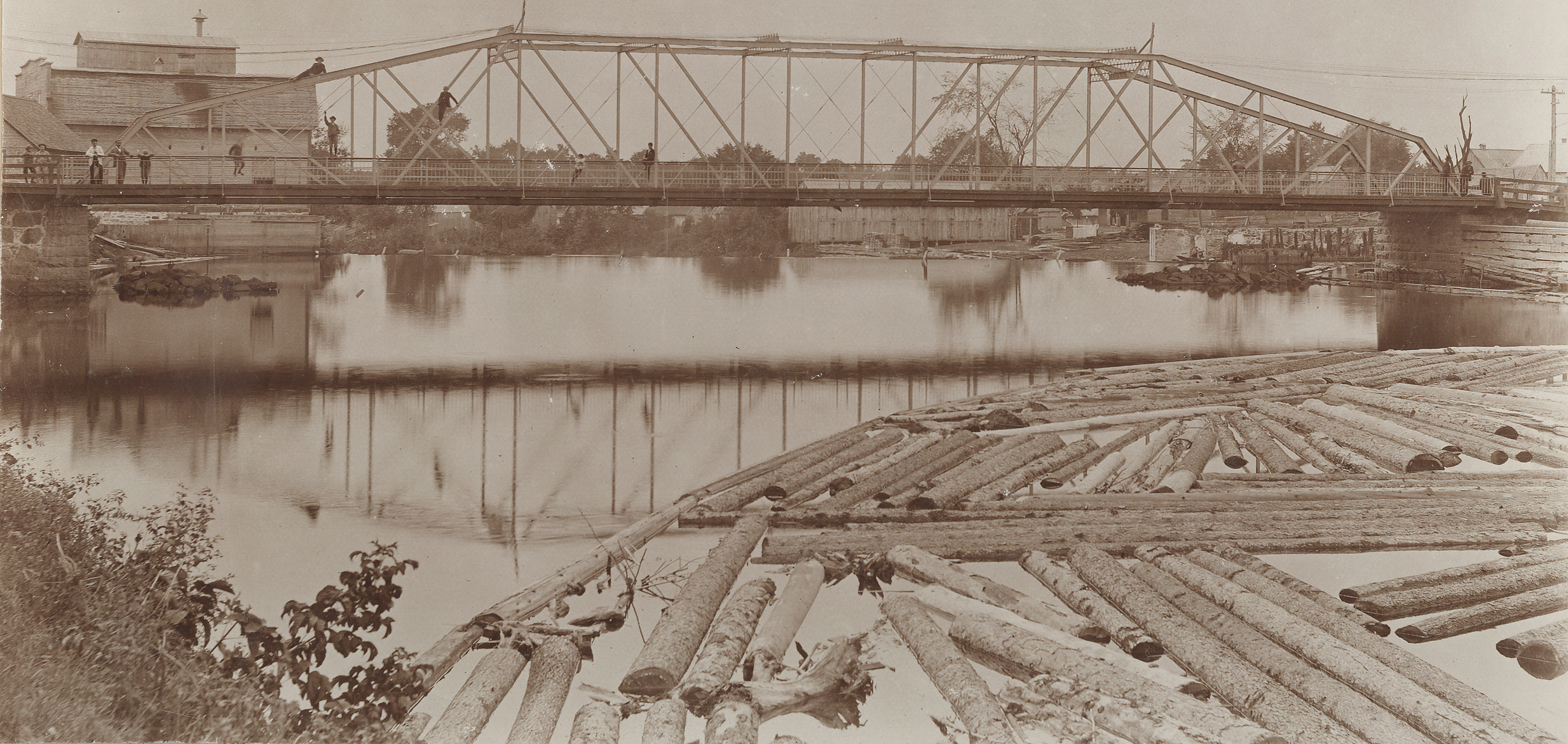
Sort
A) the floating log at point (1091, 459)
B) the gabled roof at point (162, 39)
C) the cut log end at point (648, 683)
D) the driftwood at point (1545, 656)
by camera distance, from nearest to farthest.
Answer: the cut log end at point (648, 683) → the driftwood at point (1545, 656) → the floating log at point (1091, 459) → the gabled roof at point (162, 39)

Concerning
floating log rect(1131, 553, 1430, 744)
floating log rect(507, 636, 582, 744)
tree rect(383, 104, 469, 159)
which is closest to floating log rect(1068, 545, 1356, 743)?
floating log rect(1131, 553, 1430, 744)

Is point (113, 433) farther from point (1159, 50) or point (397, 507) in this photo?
point (1159, 50)

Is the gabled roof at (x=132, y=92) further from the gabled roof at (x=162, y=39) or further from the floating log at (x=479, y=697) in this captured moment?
the floating log at (x=479, y=697)

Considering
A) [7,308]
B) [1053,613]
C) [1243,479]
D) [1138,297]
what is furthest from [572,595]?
[1138,297]

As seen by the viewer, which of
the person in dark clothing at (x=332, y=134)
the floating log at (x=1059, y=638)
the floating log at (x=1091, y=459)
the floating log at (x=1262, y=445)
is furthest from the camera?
the person in dark clothing at (x=332, y=134)

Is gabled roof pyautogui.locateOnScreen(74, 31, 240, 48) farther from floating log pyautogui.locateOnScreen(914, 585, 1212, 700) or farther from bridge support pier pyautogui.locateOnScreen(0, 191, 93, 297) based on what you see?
floating log pyautogui.locateOnScreen(914, 585, 1212, 700)

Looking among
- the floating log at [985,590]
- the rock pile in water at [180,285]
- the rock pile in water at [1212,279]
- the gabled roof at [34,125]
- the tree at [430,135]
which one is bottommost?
the floating log at [985,590]

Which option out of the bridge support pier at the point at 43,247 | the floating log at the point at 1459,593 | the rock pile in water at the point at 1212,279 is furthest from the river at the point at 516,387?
the rock pile in water at the point at 1212,279
